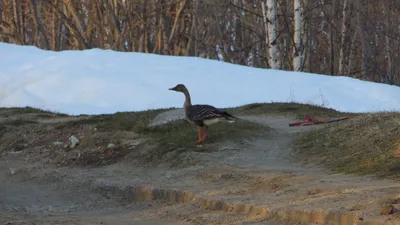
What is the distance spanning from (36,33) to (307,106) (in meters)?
27.5

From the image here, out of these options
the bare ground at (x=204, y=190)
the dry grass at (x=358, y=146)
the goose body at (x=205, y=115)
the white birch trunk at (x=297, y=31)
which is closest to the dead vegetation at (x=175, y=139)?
the dry grass at (x=358, y=146)

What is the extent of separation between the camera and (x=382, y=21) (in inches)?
1426

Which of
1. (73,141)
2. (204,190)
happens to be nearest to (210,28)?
(73,141)

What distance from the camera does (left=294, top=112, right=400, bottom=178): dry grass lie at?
8523 millimetres

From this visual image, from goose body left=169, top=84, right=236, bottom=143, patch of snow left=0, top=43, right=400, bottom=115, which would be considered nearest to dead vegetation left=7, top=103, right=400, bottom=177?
goose body left=169, top=84, right=236, bottom=143

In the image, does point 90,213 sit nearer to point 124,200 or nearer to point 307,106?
point 124,200

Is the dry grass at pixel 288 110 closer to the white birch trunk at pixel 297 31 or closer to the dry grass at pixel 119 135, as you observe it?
the dry grass at pixel 119 135

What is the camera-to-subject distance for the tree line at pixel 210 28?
32.2 m

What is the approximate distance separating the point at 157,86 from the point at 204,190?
1162cm

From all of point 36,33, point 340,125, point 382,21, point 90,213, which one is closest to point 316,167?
point 340,125

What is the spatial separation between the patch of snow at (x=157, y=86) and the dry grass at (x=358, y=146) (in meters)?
6.60

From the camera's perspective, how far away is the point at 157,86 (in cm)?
2009

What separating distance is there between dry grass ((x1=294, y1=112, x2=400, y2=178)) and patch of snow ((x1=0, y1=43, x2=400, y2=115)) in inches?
260

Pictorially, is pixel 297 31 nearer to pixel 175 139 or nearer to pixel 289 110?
pixel 289 110
